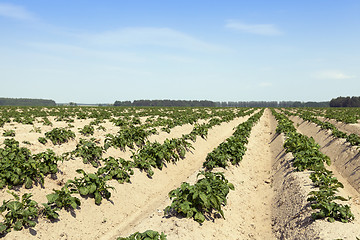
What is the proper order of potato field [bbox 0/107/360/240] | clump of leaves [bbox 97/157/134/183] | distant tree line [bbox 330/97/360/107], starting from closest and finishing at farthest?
potato field [bbox 0/107/360/240], clump of leaves [bbox 97/157/134/183], distant tree line [bbox 330/97/360/107]

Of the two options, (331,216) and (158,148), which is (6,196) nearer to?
(158,148)

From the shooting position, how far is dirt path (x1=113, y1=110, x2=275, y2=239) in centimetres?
548

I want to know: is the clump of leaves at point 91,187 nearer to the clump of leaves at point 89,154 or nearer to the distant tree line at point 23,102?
the clump of leaves at point 89,154

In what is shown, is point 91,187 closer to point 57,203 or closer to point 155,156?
point 57,203

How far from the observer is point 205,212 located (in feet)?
20.9

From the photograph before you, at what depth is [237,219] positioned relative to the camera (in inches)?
265

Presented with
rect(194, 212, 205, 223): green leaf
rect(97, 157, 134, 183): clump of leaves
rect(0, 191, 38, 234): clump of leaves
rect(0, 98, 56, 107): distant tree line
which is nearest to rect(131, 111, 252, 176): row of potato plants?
rect(97, 157, 134, 183): clump of leaves

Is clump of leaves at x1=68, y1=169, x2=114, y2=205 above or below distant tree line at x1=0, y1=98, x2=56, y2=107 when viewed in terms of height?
below

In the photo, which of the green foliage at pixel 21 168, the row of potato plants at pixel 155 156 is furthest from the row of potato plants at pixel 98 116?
the green foliage at pixel 21 168

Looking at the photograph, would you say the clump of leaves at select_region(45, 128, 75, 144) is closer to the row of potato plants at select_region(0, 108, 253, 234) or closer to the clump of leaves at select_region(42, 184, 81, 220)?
the row of potato plants at select_region(0, 108, 253, 234)

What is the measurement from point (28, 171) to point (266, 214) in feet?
24.5

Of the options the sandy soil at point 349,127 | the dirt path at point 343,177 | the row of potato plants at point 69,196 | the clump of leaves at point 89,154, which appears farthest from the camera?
the sandy soil at point 349,127

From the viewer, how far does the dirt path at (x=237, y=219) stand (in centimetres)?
548

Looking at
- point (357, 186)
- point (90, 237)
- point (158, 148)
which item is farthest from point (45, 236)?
point (357, 186)
